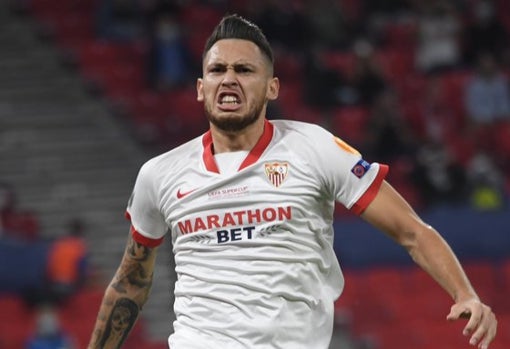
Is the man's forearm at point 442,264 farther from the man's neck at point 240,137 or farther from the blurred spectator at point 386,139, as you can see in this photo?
the blurred spectator at point 386,139

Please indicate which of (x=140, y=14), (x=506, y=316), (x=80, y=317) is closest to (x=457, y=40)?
(x=140, y=14)

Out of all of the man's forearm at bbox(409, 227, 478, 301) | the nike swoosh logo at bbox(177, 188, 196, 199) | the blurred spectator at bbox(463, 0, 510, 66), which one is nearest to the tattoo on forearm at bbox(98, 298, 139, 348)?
the nike swoosh logo at bbox(177, 188, 196, 199)

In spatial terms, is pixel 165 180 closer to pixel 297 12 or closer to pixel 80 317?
pixel 80 317

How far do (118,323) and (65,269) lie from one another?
19.2 feet

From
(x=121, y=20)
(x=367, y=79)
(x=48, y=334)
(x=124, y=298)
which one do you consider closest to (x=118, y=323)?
(x=124, y=298)

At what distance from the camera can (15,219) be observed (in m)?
12.0

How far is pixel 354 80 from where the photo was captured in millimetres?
12727

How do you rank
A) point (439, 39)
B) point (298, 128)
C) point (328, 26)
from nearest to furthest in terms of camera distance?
point (298, 128) → point (439, 39) → point (328, 26)

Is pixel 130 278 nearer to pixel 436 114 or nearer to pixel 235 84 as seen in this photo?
pixel 235 84

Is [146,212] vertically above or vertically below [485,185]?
above

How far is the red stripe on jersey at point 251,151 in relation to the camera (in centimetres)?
438

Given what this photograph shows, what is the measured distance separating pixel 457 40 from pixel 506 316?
4.27 metres

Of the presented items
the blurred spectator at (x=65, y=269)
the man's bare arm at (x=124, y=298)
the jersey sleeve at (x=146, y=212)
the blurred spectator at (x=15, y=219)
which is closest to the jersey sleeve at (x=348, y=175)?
the jersey sleeve at (x=146, y=212)

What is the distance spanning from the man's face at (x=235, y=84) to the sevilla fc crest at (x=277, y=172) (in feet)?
Answer: 0.56
